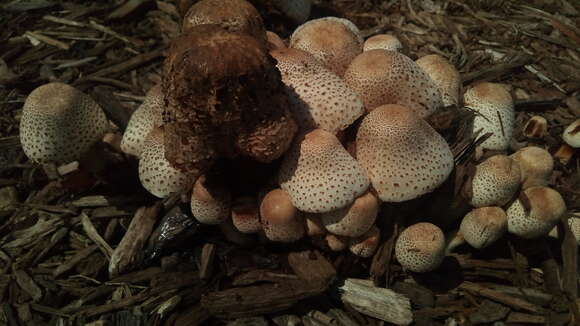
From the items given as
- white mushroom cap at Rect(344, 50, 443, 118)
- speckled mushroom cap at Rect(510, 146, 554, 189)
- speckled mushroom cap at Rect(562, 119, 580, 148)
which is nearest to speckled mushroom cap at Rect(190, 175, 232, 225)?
white mushroom cap at Rect(344, 50, 443, 118)

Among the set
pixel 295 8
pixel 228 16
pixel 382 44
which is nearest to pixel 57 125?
pixel 228 16

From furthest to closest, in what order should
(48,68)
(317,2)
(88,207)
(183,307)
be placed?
(317,2) → (48,68) → (88,207) → (183,307)

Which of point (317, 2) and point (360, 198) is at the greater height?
point (317, 2)

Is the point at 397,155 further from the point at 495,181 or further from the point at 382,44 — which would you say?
the point at 382,44

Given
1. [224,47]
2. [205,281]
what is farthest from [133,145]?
[224,47]

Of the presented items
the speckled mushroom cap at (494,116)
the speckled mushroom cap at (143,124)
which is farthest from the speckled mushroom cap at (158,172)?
the speckled mushroom cap at (494,116)

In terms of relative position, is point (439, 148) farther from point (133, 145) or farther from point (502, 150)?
point (133, 145)

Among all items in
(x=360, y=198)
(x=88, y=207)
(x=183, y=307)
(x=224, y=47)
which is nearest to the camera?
(x=224, y=47)
